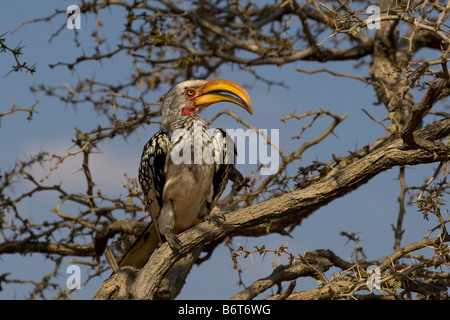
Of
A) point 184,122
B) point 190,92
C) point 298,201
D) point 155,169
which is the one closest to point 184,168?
point 155,169

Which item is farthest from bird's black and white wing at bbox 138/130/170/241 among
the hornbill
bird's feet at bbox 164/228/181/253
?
bird's feet at bbox 164/228/181/253

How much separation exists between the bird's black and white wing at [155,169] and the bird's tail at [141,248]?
0.84ft

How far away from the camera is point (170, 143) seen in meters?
4.80

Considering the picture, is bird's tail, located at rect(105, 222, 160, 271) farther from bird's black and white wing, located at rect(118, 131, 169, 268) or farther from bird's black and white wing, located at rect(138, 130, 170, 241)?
bird's black and white wing, located at rect(138, 130, 170, 241)

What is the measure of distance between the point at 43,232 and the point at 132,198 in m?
1.08

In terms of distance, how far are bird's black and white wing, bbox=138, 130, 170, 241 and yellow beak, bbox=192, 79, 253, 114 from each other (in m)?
0.47

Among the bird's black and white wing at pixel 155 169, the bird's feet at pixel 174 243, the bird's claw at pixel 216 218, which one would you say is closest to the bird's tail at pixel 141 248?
the bird's black and white wing at pixel 155 169

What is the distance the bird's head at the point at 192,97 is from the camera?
5086 mm

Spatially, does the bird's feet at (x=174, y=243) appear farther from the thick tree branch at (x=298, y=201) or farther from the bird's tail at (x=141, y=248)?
the bird's tail at (x=141, y=248)

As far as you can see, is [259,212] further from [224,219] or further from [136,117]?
[136,117]

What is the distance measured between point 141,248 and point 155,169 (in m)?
0.79

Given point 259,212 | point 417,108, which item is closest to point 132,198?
point 259,212

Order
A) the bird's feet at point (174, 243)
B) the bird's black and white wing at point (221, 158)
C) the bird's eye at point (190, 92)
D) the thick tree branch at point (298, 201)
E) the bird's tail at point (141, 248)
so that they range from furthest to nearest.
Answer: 1. the bird's eye at point (190, 92)
2. the bird's tail at point (141, 248)
3. the bird's black and white wing at point (221, 158)
4. the bird's feet at point (174, 243)
5. the thick tree branch at point (298, 201)

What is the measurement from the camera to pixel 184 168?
472 cm
